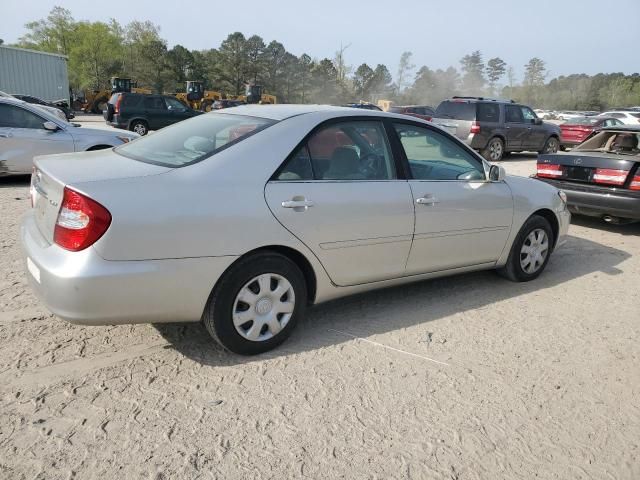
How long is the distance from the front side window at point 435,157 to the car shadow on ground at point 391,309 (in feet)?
3.39

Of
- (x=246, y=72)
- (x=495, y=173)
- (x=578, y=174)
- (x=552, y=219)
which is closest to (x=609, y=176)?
(x=578, y=174)

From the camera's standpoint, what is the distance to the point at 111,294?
2.68 metres

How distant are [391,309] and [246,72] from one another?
223ft

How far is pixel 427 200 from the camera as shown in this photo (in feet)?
12.6

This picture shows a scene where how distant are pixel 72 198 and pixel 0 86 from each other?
3587 centimetres

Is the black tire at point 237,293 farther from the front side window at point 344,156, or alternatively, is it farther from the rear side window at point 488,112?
the rear side window at point 488,112

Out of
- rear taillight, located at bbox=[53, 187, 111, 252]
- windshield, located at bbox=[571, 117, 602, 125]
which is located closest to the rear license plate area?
rear taillight, located at bbox=[53, 187, 111, 252]

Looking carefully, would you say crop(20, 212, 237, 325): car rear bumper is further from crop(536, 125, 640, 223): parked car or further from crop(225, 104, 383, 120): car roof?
crop(536, 125, 640, 223): parked car

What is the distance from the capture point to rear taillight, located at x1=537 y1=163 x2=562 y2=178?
7371 mm

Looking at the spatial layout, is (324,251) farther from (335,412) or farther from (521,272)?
(521,272)

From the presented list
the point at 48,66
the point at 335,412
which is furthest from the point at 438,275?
the point at 48,66

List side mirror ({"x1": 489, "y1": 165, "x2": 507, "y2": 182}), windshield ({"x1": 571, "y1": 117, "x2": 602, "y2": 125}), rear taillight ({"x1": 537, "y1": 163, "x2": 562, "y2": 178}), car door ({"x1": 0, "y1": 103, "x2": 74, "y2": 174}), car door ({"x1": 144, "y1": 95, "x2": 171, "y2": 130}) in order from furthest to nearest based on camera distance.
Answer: car door ({"x1": 144, "y1": 95, "x2": 171, "y2": 130}), windshield ({"x1": 571, "y1": 117, "x2": 602, "y2": 125}), car door ({"x1": 0, "y1": 103, "x2": 74, "y2": 174}), rear taillight ({"x1": 537, "y1": 163, "x2": 562, "y2": 178}), side mirror ({"x1": 489, "y1": 165, "x2": 507, "y2": 182})

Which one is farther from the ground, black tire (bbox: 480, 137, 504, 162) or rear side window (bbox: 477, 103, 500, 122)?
rear side window (bbox: 477, 103, 500, 122)

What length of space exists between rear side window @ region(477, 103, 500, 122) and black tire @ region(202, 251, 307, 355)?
42.4ft
